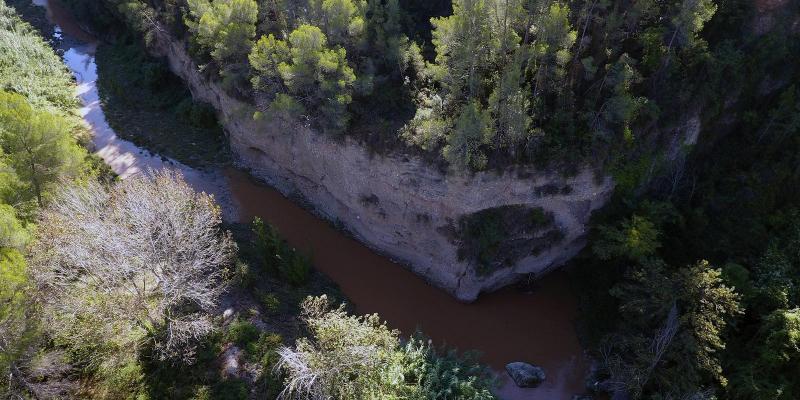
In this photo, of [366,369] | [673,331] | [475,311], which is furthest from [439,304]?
[673,331]

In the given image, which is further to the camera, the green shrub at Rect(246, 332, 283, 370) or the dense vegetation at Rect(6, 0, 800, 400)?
the green shrub at Rect(246, 332, 283, 370)

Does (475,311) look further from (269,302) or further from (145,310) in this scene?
(145,310)

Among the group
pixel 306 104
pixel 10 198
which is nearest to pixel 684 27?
pixel 306 104

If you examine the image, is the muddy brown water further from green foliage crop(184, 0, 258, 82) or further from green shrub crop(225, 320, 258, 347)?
green foliage crop(184, 0, 258, 82)

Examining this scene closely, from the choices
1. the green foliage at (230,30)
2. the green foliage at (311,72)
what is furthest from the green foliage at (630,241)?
the green foliage at (230,30)

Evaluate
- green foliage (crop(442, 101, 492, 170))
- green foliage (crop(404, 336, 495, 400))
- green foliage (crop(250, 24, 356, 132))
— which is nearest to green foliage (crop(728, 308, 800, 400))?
green foliage (crop(404, 336, 495, 400))

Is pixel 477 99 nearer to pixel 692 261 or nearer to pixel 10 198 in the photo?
pixel 692 261
